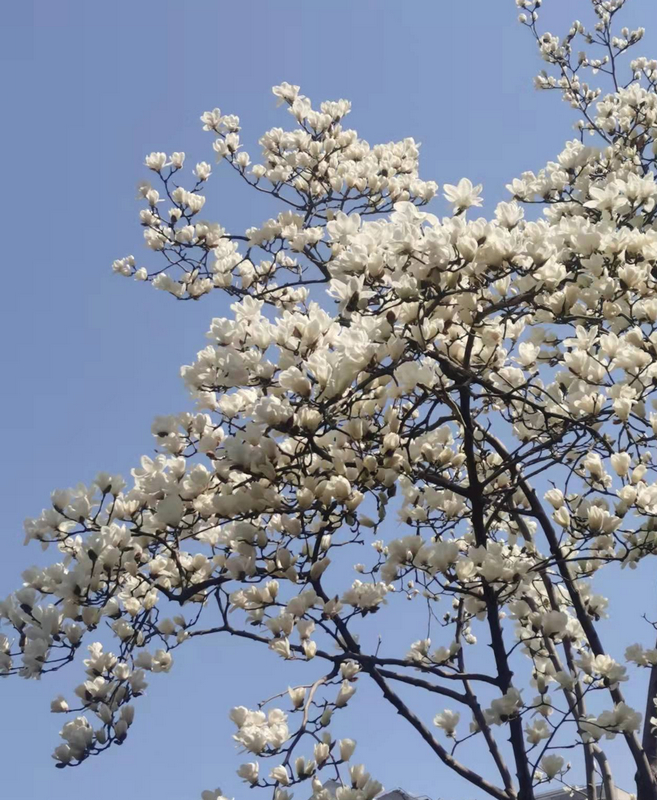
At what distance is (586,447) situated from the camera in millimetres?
2998

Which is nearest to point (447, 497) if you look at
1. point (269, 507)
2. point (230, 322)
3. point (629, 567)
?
point (629, 567)

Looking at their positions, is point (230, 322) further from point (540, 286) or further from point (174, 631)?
point (174, 631)

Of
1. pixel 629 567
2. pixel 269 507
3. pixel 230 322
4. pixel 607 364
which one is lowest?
pixel 629 567

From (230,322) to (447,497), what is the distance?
4.05 ft

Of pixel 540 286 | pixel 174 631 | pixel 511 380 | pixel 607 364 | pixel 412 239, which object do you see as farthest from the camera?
pixel 511 380

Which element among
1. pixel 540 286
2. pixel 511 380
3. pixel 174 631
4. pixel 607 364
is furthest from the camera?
pixel 511 380

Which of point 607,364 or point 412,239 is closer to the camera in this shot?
point 412,239

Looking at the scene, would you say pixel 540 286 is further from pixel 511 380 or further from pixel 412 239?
pixel 511 380

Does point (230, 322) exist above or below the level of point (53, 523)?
above

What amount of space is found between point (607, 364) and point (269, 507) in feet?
4.06

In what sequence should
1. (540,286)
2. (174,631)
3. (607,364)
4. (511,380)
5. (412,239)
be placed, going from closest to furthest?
(412,239) → (540,286) → (607,364) → (174,631) → (511,380)

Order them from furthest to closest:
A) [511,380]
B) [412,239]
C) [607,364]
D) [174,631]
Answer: [511,380], [174,631], [607,364], [412,239]

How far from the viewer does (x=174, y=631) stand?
3.11 m

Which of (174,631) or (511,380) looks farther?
(511,380)
